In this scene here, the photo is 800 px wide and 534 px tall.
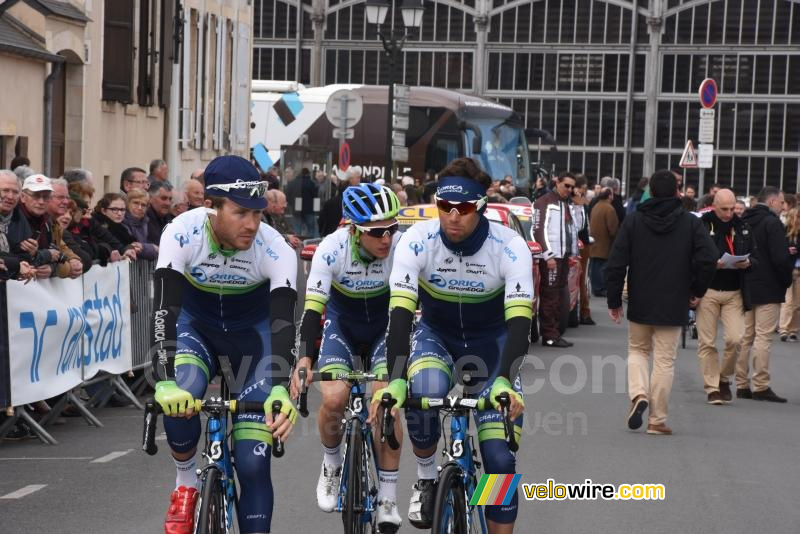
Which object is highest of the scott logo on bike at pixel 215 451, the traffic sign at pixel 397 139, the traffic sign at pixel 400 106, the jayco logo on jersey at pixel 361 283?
the traffic sign at pixel 400 106

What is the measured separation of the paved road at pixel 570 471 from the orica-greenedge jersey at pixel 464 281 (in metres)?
1.71

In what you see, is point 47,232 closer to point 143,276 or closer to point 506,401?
point 143,276

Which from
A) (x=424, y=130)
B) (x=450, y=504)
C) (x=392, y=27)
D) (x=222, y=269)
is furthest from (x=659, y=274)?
(x=424, y=130)

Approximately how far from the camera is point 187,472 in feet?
21.2

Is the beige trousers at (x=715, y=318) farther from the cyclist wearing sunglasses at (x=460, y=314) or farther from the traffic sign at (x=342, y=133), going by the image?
the traffic sign at (x=342, y=133)

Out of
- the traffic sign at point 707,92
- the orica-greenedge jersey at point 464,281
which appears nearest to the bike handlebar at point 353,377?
the orica-greenedge jersey at point 464,281

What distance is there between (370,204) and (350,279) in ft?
1.79

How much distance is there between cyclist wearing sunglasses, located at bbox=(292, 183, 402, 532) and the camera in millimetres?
7863

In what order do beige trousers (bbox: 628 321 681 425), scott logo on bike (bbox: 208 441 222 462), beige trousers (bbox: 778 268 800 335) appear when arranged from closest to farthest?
scott logo on bike (bbox: 208 441 222 462), beige trousers (bbox: 628 321 681 425), beige trousers (bbox: 778 268 800 335)

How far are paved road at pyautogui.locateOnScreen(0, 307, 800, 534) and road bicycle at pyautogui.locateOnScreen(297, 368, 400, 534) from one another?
718mm

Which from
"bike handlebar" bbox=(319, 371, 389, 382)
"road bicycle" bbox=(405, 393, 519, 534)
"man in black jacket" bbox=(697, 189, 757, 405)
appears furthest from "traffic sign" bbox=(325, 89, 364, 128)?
"road bicycle" bbox=(405, 393, 519, 534)

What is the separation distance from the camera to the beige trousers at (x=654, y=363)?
39.7 feet

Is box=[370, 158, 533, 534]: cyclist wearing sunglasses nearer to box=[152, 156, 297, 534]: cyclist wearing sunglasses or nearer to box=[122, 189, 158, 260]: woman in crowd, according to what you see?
box=[152, 156, 297, 534]: cyclist wearing sunglasses

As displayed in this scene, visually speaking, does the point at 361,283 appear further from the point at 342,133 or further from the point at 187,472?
the point at 342,133
